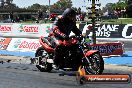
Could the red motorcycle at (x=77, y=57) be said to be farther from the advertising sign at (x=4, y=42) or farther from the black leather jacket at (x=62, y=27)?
the advertising sign at (x=4, y=42)

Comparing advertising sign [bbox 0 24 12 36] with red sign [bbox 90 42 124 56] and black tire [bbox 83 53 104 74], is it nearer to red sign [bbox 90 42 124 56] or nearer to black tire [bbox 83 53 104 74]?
red sign [bbox 90 42 124 56]

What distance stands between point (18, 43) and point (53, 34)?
8191mm

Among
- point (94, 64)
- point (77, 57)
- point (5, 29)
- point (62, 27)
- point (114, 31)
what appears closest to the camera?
point (94, 64)

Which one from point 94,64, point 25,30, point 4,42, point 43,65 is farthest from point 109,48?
point 25,30

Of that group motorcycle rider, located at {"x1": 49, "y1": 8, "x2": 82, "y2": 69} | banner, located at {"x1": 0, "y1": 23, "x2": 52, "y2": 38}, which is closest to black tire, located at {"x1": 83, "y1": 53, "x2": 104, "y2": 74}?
motorcycle rider, located at {"x1": 49, "y1": 8, "x2": 82, "y2": 69}

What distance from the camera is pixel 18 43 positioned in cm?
1927

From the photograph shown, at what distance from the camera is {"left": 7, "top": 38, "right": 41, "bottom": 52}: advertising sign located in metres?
18.3

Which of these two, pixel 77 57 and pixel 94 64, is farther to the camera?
pixel 77 57

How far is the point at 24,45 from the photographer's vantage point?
18922mm

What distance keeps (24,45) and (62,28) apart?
8.10m

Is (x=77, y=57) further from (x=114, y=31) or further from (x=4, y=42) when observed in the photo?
(x=114, y=31)

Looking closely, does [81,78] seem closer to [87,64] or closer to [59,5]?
[87,64]

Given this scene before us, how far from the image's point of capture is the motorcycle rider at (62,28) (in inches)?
422

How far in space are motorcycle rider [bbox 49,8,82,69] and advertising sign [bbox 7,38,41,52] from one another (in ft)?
22.8
